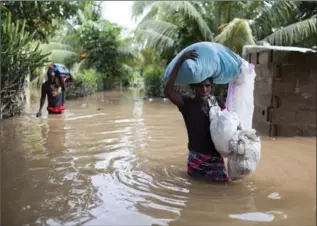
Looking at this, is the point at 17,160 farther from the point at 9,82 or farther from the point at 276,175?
the point at 9,82

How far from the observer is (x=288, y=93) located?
6.62 m

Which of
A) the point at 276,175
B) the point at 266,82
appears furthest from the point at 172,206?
the point at 266,82

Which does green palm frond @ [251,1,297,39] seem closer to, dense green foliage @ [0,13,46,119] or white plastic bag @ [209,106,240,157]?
dense green foliage @ [0,13,46,119]

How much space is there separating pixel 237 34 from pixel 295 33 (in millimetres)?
2083

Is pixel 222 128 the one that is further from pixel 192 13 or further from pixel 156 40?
pixel 156 40

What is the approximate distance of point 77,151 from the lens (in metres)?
5.34

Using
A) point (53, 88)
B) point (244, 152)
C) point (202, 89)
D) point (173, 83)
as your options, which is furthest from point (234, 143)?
point (53, 88)

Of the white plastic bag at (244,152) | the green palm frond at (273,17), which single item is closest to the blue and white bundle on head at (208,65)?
the white plastic bag at (244,152)

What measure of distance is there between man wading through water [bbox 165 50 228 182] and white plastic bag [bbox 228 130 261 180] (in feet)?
0.65

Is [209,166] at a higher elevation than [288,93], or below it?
below

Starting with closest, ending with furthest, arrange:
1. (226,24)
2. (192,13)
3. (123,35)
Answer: (226,24), (192,13), (123,35)

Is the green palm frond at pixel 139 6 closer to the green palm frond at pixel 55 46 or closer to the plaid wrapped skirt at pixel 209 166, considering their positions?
the green palm frond at pixel 55 46

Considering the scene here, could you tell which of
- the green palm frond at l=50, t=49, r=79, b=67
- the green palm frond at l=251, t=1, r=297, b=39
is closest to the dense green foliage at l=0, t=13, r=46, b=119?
the green palm frond at l=251, t=1, r=297, b=39

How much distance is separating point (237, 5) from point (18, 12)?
7911 mm
